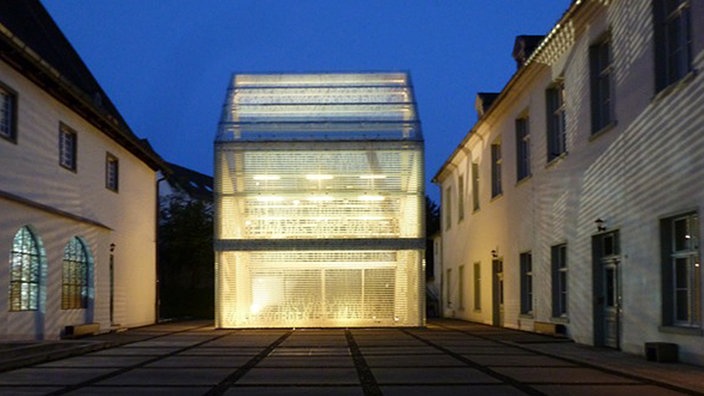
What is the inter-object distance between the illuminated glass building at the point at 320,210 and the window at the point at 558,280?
16.1 ft

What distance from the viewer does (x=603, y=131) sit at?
17.0m

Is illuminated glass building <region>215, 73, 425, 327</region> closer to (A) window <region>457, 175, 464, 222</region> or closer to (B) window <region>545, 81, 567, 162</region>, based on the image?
(B) window <region>545, 81, 567, 162</region>

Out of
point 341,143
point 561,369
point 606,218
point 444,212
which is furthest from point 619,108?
point 444,212

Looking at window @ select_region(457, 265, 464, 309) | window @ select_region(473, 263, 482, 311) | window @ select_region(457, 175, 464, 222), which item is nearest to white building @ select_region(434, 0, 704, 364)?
window @ select_region(473, 263, 482, 311)

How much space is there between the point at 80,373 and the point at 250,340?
7932 millimetres

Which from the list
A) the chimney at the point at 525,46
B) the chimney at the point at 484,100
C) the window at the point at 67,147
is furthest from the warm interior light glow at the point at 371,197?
the chimney at the point at 484,100

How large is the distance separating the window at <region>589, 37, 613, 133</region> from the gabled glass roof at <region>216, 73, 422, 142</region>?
834cm

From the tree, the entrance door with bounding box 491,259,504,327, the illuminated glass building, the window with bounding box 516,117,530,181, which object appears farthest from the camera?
the tree

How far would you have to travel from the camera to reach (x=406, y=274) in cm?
2586

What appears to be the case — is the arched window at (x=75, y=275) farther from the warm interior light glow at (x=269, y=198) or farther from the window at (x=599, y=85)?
the window at (x=599, y=85)

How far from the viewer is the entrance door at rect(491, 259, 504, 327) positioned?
27.5 m

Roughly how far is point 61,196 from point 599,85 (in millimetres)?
11403

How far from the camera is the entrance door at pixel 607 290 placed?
55.3ft

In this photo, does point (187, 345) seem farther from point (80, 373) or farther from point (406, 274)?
point (406, 274)
